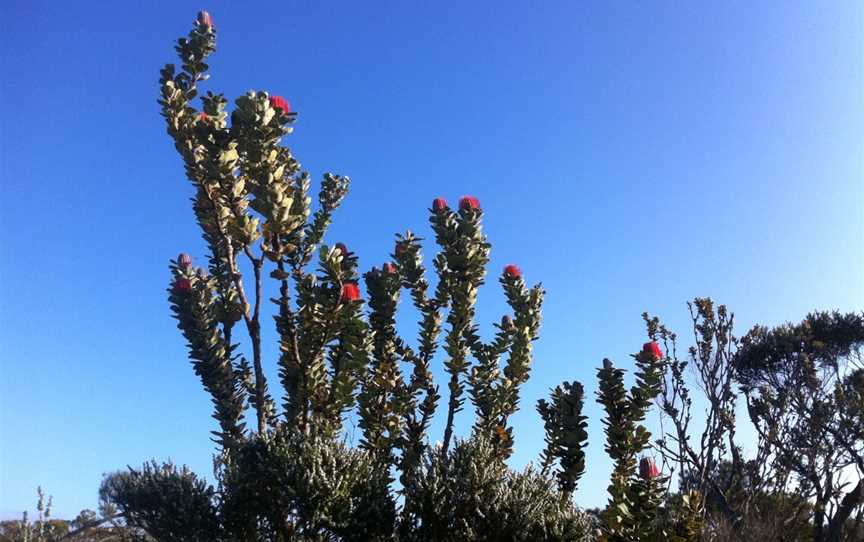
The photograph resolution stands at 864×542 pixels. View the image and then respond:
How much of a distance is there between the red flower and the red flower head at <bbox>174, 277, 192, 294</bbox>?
4362 millimetres

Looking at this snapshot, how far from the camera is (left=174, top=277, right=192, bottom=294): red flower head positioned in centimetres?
758

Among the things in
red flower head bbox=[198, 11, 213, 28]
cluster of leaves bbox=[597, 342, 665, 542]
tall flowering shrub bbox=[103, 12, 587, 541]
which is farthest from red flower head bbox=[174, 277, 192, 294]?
cluster of leaves bbox=[597, 342, 665, 542]

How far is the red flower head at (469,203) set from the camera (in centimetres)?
888

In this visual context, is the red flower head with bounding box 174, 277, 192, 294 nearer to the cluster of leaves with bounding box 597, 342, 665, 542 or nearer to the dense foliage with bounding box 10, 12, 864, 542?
the dense foliage with bounding box 10, 12, 864, 542

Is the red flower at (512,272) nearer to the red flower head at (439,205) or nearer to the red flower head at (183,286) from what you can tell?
the red flower head at (439,205)

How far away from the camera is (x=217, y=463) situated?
22.9ft

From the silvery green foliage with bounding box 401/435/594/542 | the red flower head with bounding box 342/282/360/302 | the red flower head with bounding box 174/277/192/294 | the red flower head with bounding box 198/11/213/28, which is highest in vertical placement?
the red flower head with bounding box 198/11/213/28

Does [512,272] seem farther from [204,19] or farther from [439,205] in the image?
[204,19]

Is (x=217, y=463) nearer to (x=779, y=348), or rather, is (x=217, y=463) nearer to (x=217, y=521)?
(x=217, y=521)

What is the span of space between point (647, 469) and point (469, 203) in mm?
4017

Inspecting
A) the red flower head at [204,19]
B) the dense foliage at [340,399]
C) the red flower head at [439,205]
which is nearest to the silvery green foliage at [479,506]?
the dense foliage at [340,399]

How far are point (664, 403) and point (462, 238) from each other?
22.4ft

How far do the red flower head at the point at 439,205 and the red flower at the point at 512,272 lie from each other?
55.9 inches

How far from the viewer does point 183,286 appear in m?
7.60
